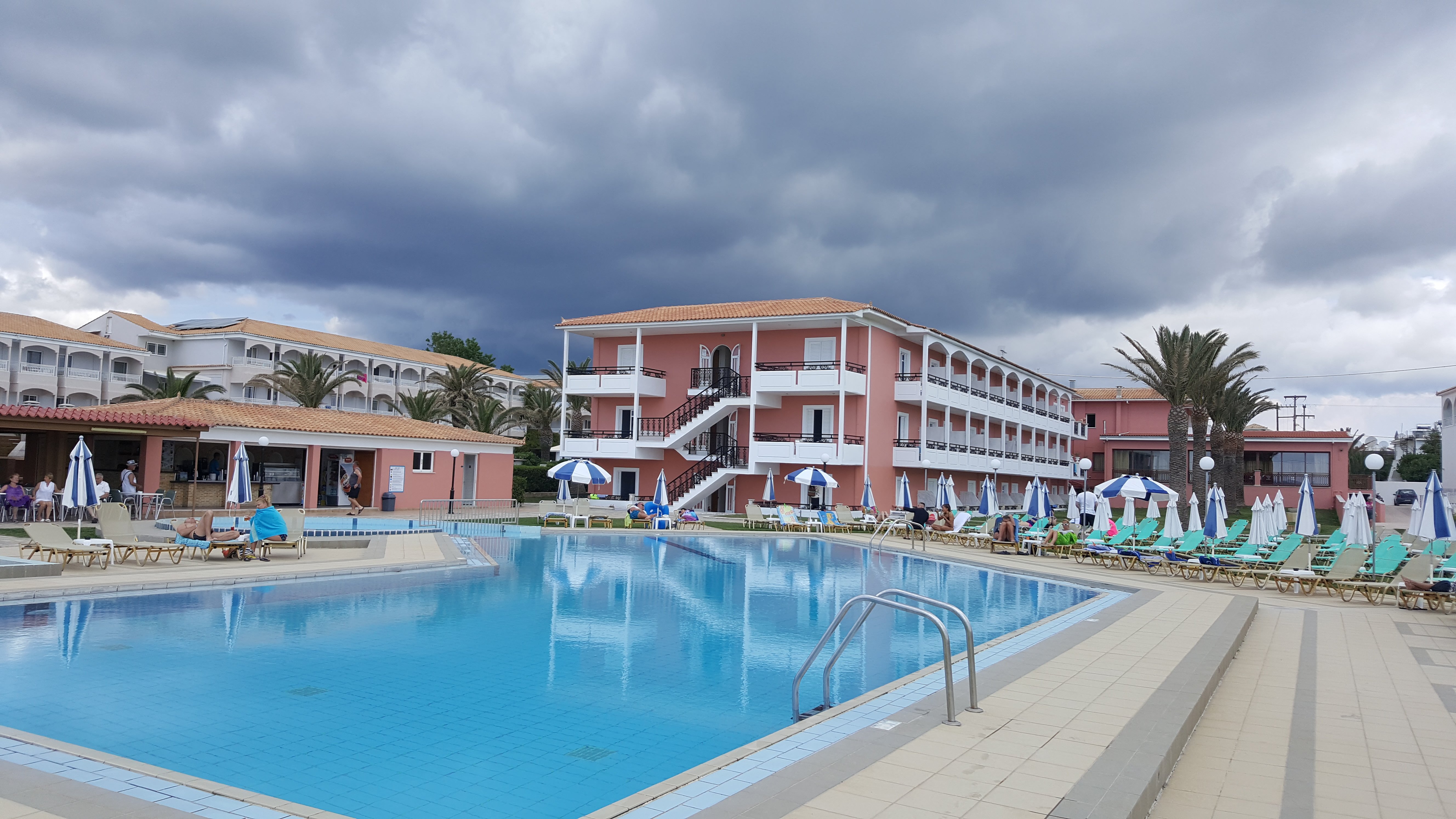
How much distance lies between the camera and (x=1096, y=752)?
17.5ft

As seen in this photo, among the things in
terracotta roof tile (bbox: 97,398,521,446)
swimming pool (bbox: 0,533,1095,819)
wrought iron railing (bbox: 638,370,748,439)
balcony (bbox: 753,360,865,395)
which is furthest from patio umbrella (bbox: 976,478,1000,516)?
terracotta roof tile (bbox: 97,398,521,446)

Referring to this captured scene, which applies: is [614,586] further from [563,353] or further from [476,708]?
[563,353]

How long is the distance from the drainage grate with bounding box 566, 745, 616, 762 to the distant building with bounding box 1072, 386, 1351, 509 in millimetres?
37000

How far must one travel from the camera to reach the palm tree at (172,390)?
40.8 metres

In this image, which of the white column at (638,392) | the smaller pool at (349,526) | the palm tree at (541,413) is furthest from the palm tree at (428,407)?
the smaller pool at (349,526)

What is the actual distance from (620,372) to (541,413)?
15.9 meters

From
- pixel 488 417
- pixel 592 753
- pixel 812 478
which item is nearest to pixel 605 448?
pixel 812 478

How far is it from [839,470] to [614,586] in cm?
2015

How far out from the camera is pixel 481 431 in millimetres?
44500

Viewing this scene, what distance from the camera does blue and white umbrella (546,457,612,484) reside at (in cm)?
2778

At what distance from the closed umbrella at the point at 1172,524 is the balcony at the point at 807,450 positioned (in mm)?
14105

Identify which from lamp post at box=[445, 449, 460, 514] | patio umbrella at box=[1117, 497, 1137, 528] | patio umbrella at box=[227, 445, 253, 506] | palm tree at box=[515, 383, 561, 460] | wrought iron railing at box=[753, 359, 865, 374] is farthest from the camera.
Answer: palm tree at box=[515, 383, 561, 460]

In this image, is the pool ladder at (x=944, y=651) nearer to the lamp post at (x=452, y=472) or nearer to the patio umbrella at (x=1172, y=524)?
the patio umbrella at (x=1172, y=524)

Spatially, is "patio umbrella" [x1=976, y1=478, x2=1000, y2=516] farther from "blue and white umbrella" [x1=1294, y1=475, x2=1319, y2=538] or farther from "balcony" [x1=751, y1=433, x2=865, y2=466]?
"blue and white umbrella" [x1=1294, y1=475, x2=1319, y2=538]
